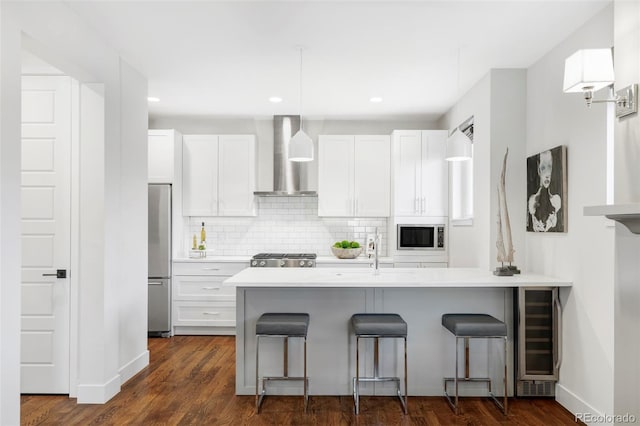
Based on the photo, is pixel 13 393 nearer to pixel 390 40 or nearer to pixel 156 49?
pixel 156 49

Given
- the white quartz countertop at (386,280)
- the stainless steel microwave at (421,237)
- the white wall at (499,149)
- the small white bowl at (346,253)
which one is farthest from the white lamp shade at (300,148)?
the stainless steel microwave at (421,237)

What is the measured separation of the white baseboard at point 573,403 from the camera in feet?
10.1

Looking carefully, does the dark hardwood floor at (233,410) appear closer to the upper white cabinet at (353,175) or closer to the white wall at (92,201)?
the white wall at (92,201)

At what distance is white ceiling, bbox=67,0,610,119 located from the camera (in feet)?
9.82

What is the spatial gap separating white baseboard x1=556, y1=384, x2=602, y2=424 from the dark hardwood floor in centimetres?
5

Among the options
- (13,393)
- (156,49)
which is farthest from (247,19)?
(13,393)

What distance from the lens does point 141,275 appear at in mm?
4227

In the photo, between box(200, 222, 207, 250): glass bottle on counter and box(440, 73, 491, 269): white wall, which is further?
box(200, 222, 207, 250): glass bottle on counter

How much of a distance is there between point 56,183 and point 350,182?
3324mm

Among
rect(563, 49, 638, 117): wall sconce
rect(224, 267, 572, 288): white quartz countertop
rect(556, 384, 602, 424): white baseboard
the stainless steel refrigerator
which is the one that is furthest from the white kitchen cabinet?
rect(563, 49, 638, 117): wall sconce

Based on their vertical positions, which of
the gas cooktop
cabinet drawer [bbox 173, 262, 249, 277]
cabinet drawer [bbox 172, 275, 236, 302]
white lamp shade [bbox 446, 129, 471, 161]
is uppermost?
white lamp shade [bbox 446, 129, 471, 161]

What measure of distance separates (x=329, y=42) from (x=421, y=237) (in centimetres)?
288

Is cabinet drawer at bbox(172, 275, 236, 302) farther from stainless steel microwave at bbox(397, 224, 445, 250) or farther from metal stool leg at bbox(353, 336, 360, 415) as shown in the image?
metal stool leg at bbox(353, 336, 360, 415)

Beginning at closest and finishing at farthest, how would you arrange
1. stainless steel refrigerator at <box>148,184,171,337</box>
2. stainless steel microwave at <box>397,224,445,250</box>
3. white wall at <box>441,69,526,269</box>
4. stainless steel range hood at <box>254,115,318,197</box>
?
white wall at <box>441,69,526,269</box> → stainless steel refrigerator at <box>148,184,171,337</box> → stainless steel microwave at <box>397,224,445,250</box> → stainless steel range hood at <box>254,115,318,197</box>
